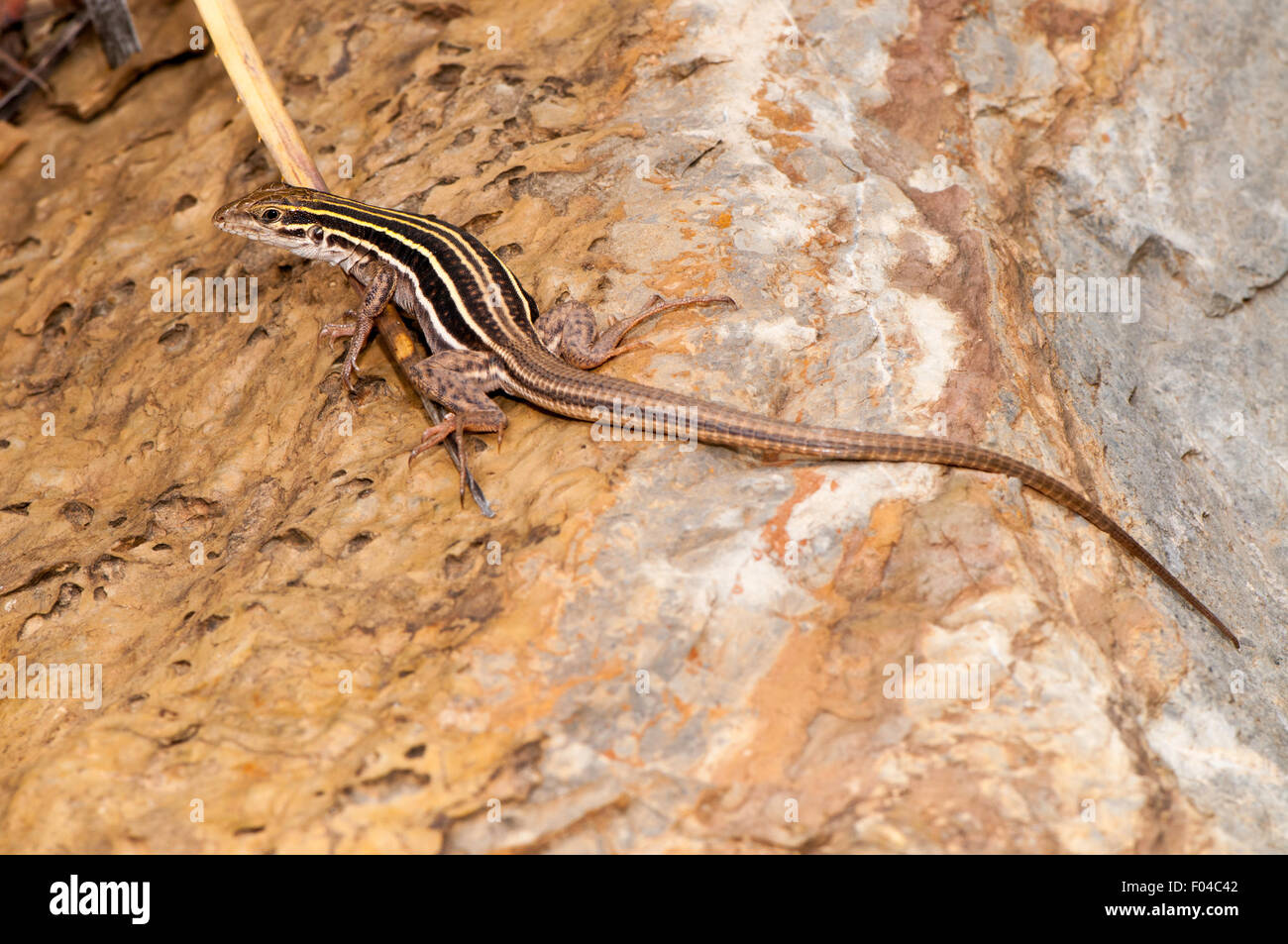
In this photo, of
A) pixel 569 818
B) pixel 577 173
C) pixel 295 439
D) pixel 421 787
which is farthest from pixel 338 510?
pixel 577 173

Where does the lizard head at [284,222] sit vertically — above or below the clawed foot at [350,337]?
above
